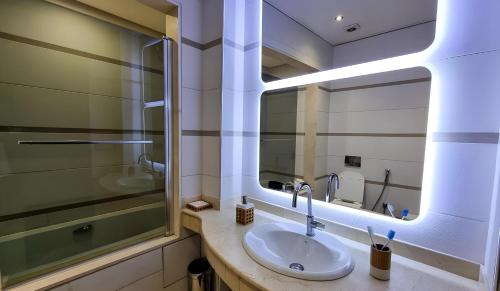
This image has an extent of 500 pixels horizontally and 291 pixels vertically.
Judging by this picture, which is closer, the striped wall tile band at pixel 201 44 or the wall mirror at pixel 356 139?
the wall mirror at pixel 356 139

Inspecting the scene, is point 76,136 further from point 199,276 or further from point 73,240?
point 199,276

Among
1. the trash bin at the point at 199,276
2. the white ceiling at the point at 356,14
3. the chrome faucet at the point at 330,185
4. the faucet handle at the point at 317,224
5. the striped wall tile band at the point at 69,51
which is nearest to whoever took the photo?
the white ceiling at the point at 356,14

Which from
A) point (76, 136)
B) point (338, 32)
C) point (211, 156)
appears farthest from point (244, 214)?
point (76, 136)

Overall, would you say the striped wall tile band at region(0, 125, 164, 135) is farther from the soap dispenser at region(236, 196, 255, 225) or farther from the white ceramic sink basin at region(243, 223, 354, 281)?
the white ceramic sink basin at region(243, 223, 354, 281)

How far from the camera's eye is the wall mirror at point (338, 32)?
0.85m

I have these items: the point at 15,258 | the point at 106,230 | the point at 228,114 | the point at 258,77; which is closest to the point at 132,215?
the point at 106,230

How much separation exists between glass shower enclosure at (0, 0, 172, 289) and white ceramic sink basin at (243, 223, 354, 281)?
68 cm

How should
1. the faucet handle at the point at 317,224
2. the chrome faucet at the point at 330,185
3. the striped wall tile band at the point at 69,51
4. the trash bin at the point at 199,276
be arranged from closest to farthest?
1. the faucet handle at the point at 317,224
2. the chrome faucet at the point at 330,185
3. the trash bin at the point at 199,276
4. the striped wall tile band at the point at 69,51

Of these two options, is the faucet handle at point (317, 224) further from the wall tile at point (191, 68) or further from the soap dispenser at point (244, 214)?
the wall tile at point (191, 68)

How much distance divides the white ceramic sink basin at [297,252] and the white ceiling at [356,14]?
953 millimetres

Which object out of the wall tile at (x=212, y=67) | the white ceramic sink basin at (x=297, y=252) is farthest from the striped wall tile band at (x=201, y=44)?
A: the white ceramic sink basin at (x=297, y=252)

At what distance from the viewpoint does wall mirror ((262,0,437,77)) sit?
0.85 m

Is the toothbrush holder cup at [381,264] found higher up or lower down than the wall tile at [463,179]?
lower down

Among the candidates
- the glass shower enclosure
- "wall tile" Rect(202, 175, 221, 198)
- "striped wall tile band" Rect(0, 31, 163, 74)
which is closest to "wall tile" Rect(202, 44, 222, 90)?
the glass shower enclosure
